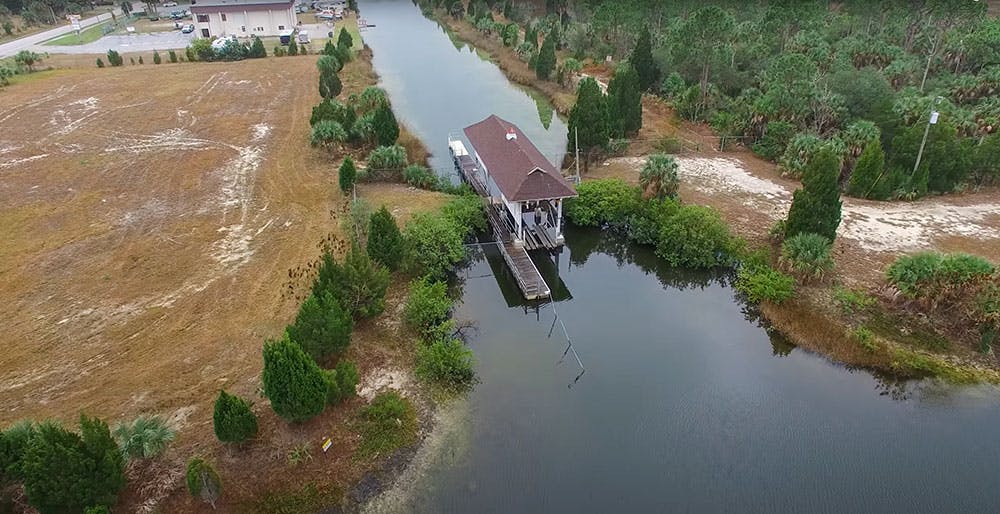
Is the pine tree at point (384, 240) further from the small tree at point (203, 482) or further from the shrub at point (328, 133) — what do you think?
the shrub at point (328, 133)

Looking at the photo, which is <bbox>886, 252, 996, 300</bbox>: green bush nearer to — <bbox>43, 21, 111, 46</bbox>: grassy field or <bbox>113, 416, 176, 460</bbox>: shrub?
<bbox>113, 416, 176, 460</bbox>: shrub

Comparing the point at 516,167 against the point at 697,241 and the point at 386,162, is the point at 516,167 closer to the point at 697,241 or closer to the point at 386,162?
the point at 386,162

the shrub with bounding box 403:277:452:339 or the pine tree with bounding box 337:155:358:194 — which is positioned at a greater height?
the pine tree with bounding box 337:155:358:194

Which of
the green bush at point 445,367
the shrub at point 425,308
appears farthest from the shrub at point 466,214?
the green bush at point 445,367

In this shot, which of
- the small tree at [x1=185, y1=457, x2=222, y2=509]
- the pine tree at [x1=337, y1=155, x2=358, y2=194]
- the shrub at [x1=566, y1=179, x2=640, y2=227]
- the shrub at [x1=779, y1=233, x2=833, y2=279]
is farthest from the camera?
the pine tree at [x1=337, y1=155, x2=358, y2=194]

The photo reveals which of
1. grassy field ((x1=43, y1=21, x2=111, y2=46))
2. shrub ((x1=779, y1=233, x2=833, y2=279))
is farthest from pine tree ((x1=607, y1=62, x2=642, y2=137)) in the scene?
grassy field ((x1=43, y1=21, x2=111, y2=46))

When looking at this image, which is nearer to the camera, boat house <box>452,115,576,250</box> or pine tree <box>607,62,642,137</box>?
boat house <box>452,115,576,250</box>

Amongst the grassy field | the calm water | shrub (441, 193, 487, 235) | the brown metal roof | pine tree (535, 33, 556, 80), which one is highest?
Result: the grassy field

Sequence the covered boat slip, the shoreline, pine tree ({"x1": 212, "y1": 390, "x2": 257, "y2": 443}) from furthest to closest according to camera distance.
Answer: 1. the covered boat slip
2. the shoreline
3. pine tree ({"x1": 212, "y1": 390, "x2": 257, "y2": 443})
